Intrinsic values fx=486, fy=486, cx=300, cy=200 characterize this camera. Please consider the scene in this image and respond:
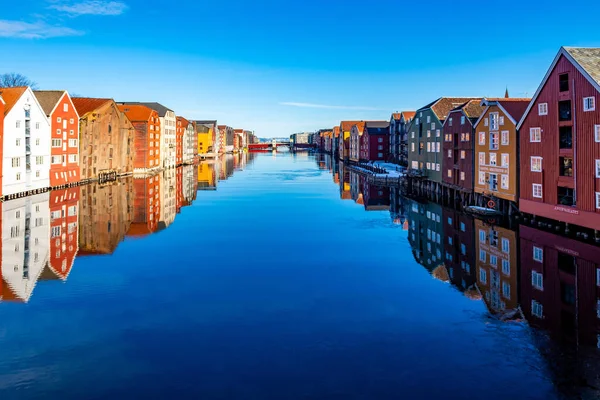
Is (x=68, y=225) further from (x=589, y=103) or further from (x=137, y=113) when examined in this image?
(x=137, y=113)

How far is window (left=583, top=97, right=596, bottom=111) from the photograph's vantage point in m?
27.2

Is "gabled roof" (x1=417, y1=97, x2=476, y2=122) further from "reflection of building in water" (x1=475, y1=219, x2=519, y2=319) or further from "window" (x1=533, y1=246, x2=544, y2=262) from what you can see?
"window" (x1=533, y1=246, x2=544, y2=262)

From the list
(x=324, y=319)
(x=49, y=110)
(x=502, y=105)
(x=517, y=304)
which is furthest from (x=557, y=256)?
(x=49, y=110)

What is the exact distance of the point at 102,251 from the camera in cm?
2538

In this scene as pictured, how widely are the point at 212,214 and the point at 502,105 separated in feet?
83.7

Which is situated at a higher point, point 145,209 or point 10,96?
point 10,96

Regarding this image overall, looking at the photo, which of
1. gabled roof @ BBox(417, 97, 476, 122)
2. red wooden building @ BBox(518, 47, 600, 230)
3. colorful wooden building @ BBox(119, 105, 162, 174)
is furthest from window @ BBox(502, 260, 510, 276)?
colorful wooden building @ BBox(119, 105, 162, 174)

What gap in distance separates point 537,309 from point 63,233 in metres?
25.7

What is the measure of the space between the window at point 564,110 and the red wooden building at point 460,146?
1545 cm

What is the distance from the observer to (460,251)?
26.2 m

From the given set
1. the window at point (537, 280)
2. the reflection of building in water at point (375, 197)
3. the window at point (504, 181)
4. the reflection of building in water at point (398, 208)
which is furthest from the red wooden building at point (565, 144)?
the reflection of building in water at point (375, 197)

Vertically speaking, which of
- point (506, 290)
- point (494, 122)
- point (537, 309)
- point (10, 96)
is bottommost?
point (537, 309)

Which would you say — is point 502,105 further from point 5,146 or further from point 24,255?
point 5,146

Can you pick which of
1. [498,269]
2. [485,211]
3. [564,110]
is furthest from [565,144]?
[498,269]
